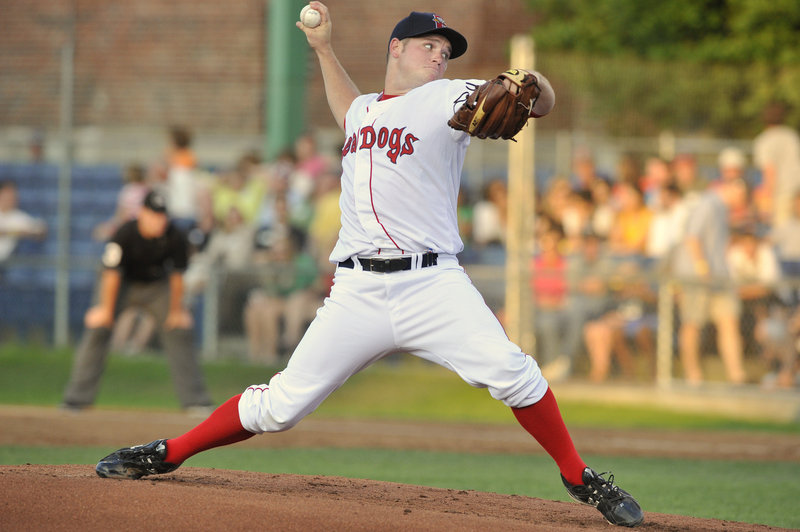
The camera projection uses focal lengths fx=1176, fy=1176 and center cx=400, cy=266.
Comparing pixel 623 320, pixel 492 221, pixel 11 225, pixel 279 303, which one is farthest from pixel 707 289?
pixel 11 225

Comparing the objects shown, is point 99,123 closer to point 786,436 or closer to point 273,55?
point 273,55

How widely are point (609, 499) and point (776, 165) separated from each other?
7.99m

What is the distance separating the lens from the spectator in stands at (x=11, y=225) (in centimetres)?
1338

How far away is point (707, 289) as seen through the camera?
36.6 feet

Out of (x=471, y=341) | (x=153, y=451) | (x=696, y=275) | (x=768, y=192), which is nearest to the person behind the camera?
(x=471, y=341)

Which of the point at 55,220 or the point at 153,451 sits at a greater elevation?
the point at 55,220

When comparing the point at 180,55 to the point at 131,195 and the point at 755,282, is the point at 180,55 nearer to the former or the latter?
the point at 131,195

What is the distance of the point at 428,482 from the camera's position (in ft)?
23.6

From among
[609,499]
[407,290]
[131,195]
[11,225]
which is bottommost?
[609,499]

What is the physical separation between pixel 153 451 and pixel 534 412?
167 cm

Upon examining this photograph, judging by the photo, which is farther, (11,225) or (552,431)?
(11,225)

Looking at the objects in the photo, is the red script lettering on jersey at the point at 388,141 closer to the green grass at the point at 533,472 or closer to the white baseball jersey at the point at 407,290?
the white baseball jersey at the point at 407,290

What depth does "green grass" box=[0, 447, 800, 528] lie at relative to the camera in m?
6.60

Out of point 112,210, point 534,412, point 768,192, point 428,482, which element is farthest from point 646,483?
point 112,210
